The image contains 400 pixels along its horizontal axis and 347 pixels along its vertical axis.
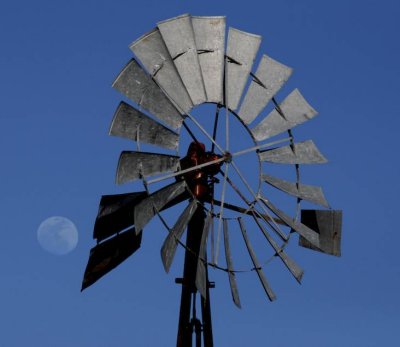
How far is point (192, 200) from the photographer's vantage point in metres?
14.8

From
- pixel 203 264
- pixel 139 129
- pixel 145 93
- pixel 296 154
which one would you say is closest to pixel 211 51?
pixel 145 93

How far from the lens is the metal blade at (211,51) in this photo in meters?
15.1

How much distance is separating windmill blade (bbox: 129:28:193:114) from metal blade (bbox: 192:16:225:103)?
16.1 inches

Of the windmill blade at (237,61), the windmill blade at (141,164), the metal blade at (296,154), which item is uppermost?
the windmill blade at (237,61)

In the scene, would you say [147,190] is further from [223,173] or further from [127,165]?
[223,173]

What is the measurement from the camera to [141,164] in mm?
14164

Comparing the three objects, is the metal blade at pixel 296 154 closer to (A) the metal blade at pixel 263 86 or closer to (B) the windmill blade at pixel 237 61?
(A) the metal blade at pixel 263 86

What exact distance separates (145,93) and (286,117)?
92.7 inches

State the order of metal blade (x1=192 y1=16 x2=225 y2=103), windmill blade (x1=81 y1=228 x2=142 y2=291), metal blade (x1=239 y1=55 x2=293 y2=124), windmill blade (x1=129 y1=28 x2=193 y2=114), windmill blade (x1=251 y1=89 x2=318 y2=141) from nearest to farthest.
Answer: windmill blade (x1=129 y1=28 x2=193 y2=114), metal blade (x1=192 y1=16 x2=225 y2=103), windmill blade (x1=81 y1=228 x2=142 y2=291), metal blade (x1=239 y1=55 x2=293 y2=124), windmill blade (x1=251 y1=89 x2=318 y2=141)

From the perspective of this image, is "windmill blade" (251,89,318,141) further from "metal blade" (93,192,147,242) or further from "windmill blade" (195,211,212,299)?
"metal blade" (93,192,147,242)

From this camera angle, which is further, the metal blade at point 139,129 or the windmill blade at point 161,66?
the windmill blade at point 161,66

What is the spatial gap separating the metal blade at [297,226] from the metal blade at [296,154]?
61 cm

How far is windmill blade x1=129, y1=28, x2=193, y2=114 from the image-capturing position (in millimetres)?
14586

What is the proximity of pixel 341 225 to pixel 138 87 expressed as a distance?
11.5ft
